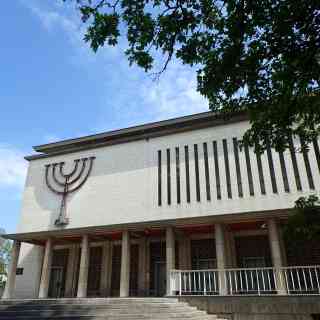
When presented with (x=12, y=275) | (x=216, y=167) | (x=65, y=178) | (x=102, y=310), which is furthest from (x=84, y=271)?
(x=216, y=167)

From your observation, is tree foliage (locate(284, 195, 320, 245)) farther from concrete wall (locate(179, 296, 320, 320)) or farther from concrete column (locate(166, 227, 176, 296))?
concrete column (locate(166, 227, 176, 296))

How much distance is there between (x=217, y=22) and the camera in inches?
233

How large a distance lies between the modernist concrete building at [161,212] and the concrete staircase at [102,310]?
2.04m

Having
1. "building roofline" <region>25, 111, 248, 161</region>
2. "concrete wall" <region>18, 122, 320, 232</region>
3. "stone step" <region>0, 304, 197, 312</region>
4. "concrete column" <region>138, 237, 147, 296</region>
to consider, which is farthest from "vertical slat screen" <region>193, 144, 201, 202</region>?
"stone step" <region>0, 304, 197, 312</region>

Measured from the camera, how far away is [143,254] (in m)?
16.6

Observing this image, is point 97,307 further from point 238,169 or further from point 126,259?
point 238,169

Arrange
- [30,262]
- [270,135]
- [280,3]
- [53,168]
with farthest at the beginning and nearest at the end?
1. [53,168]
2. [30,262]
3. [270,135]
4. [280,3]

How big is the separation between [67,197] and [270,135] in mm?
14423

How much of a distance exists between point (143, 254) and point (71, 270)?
14.7 feet

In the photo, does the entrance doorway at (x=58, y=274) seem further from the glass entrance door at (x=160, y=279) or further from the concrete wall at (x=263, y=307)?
the concrete wall at (x=263, y=307)

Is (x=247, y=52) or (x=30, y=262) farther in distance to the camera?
(x=30, y=262)

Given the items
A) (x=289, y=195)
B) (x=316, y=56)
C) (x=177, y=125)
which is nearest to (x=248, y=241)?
(x=289, y=195)

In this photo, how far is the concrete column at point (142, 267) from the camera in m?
16.0

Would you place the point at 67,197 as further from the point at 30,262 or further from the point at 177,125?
the point at 177,125
